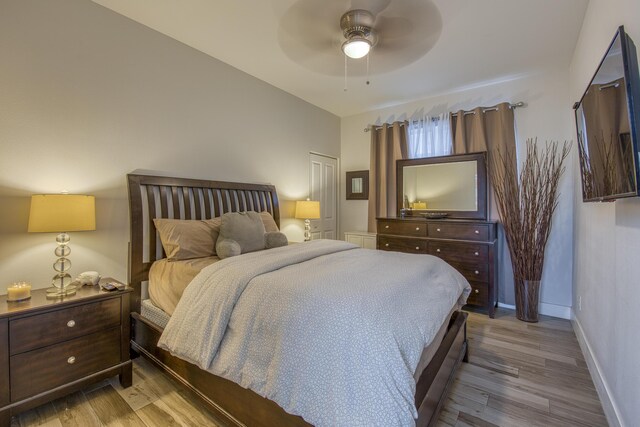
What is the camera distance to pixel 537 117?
3412 millimetres

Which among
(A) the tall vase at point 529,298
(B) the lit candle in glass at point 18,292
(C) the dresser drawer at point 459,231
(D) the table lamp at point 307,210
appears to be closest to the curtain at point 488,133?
(C) the dresser drawer at point 459,231

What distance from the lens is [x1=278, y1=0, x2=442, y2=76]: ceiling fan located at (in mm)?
1953

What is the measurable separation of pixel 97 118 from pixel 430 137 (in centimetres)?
377

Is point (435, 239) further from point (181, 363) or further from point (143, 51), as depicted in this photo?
point (143, 51)

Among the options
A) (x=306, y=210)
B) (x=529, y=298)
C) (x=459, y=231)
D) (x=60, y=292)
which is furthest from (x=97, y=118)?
(x=529, y=298)

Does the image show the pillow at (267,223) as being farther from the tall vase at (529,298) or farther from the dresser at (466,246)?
the tall vase at (529,298)

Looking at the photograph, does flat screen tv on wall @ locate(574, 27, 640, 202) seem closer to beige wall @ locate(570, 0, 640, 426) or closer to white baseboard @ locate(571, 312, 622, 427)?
beige wall @ locate(570, 0, 640, 426)

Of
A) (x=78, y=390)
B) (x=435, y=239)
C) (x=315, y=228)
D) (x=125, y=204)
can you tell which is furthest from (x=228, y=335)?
(x=315, y=228)

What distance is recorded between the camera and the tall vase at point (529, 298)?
10.4 feet

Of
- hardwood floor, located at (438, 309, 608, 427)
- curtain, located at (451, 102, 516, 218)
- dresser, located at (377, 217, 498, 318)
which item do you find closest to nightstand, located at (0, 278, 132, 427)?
hardwood floor, located at (438, 309, 608, 427)

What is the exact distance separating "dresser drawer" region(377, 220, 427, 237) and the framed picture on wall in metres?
0.91

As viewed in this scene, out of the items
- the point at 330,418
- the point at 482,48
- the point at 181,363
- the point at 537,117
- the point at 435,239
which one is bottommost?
the point at 181,363

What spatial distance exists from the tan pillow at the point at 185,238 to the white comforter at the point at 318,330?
25.8 inches

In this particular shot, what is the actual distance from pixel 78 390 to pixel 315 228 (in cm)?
324
